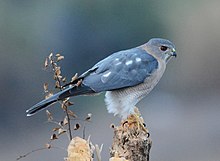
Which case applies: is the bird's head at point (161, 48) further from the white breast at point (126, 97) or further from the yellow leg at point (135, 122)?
the yellow leg at point (135, 122)

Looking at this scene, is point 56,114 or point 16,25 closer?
point 56,114

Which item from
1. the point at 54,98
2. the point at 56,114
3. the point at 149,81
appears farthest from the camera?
the point at 56,114

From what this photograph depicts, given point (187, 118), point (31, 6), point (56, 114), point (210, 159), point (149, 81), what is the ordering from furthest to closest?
point (31, 6), point (187, 118), point (56, 114), point (210, 159), point (149, 81)

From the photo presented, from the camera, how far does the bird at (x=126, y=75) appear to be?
3.24 metres

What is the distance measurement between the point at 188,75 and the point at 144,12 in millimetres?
741

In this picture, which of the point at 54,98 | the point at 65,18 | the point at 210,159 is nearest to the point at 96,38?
the point at 65,18

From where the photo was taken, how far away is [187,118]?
26.2 ft

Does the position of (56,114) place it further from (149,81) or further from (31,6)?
(149,81)

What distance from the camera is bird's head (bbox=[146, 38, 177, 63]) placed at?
3479mm

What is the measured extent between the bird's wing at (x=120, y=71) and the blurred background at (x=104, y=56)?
3621 mm

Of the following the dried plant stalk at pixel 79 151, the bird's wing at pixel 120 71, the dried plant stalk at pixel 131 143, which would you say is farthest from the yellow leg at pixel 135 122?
the dried plant stalk at pixel 79 151

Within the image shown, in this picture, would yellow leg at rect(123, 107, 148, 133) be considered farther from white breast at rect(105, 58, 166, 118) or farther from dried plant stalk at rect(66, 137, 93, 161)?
dried plant stalk at rect(66, 137, 93, 161)

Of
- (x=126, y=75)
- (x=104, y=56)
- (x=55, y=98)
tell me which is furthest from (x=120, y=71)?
(x=104, y=56)

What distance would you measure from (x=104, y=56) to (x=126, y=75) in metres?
4.09
